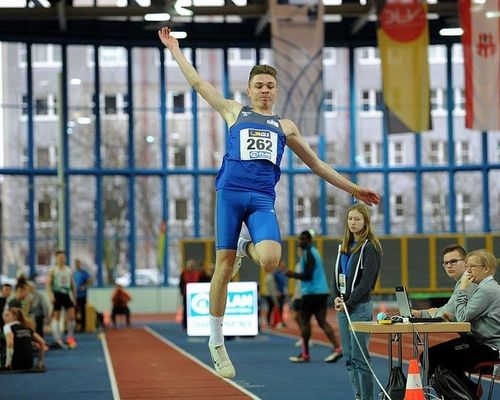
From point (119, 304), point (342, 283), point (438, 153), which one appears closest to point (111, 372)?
point (342, 283)

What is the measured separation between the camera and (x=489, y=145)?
38781 millimetres

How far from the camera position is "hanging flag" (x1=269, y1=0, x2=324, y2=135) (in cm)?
2822

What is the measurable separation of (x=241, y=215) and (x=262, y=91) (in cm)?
82

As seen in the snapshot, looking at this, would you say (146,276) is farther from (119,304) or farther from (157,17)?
(157,17)

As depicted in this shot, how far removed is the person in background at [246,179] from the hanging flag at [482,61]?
18624mm

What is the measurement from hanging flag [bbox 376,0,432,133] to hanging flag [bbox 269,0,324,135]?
149 centimetres

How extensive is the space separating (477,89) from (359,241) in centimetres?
1714

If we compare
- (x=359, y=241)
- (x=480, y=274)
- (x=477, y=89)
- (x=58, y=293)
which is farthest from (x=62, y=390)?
(x=477, y=89)

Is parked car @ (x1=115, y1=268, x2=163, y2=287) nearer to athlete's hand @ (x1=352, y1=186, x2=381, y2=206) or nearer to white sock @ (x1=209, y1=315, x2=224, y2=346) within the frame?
athlete's hand @ (x1=352, y1=186, x2=381, y2=206)

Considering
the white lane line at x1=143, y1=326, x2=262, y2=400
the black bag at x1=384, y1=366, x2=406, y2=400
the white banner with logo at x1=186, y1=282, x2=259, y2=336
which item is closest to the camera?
the black bag at x1=384, y1=366, x2=406, y2=400

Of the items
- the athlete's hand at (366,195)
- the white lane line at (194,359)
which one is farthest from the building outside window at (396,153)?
the athlete's hand at (366,195)

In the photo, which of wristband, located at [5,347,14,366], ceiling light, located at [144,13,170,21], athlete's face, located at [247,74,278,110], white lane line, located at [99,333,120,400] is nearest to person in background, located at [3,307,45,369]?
wristband, located at [5,347,14,366]

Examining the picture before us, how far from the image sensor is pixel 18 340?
54.1 ft

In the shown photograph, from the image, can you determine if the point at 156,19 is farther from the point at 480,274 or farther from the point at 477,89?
the point at 480,274
